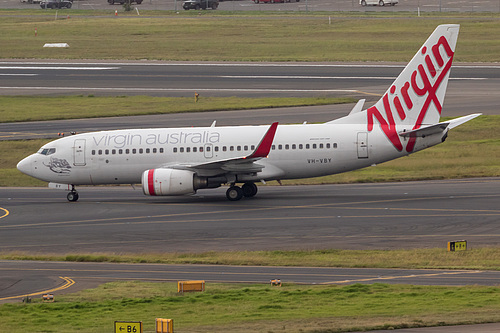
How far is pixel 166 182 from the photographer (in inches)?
1927

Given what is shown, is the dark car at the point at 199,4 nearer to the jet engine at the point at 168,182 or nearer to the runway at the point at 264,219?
the runway at the point at 264,219

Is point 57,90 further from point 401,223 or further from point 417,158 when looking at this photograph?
point 401,223

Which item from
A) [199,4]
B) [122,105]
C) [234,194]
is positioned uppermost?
[199,4]

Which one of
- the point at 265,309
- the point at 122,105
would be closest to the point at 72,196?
the point at 265,309

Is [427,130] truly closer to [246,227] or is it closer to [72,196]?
[246,227]

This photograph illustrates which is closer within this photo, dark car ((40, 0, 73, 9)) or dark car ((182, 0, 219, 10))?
dark car ((182, 0, 219, 10))

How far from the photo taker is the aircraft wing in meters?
47.5

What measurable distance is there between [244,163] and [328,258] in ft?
45.8

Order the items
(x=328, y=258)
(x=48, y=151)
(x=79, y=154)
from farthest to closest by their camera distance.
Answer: (x=48, y=151) → (x=79, y=154) → (x=328, y=258)

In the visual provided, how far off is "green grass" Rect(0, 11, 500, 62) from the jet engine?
59.8 metres

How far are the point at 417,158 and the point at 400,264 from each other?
28.0 metres

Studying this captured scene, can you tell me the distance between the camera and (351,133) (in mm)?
49375

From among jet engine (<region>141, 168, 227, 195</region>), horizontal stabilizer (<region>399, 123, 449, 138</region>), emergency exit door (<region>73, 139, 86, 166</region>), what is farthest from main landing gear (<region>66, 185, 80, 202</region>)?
horizontal stabilizer (<region>399, 123, 449, 138</region>)

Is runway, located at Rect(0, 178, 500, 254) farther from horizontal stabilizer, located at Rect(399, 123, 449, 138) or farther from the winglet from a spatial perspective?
horizontal stabilizer, located at Rect(399, 123, 449, 138)
